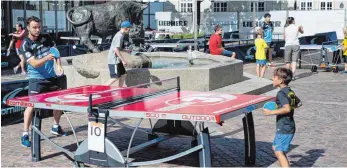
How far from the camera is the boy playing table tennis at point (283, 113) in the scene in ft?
20.3

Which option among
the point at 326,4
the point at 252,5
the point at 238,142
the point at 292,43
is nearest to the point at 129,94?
the point at 238,142

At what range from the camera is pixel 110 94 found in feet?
24.0

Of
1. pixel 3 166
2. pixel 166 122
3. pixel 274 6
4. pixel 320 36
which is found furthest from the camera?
pixel 274 6

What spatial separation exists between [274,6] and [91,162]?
3803 centimetres

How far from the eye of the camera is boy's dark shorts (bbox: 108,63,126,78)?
35.8 feet

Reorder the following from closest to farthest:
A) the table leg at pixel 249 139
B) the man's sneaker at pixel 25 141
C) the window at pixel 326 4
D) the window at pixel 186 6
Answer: the table leg at pixel 249 139 → the man's sneaker at pixel 25 141 → the window at pixel 326 4 → the window at pixel 186 6

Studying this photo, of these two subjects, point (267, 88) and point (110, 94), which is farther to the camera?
point (267, 88)

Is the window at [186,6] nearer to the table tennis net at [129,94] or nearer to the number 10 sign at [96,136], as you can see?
the table tennis net at [129,94]

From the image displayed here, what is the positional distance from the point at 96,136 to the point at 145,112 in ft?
2.51

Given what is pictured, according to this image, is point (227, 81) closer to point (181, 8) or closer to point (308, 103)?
point (308, 103)

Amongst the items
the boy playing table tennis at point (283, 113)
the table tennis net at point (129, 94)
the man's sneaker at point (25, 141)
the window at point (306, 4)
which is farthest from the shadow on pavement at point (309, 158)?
the window at point (306, 4)

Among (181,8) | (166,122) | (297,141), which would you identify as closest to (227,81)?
(297,141)

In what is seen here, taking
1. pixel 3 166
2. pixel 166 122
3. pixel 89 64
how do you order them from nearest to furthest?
1. pixel 3 166
2. pixel 166 122
3. pixel 89 64

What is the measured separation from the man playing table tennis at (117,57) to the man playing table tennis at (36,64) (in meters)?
2.56
